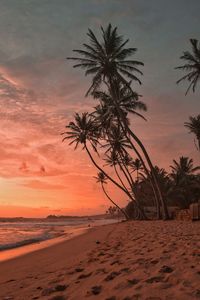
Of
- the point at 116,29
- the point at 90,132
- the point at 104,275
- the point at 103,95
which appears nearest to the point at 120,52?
the point at 116,29

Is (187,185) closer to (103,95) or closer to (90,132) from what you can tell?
(90,132)

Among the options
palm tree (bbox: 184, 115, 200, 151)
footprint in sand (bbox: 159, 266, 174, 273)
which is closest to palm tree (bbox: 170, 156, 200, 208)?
palm tree (bbox: 184, 115, 200, 151)

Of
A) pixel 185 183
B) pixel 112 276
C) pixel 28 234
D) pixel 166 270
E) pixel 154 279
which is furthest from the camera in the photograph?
pixel 185 183

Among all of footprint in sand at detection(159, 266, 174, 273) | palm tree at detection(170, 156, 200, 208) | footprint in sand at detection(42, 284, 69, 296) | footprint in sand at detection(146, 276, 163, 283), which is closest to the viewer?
footprint in sand at detection(146, 276, 163, 283)

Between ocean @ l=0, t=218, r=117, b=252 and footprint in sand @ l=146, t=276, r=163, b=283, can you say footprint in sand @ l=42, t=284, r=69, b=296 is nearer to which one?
footprint in sand @ l=146, t=276, r=163, b=283

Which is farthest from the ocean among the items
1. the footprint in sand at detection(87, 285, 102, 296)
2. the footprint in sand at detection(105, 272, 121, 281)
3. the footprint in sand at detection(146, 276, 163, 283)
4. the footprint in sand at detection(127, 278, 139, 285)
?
the footprint in sand at detection(146, 276, 163, 283)

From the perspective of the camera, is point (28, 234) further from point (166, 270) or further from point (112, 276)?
point (166, 270)

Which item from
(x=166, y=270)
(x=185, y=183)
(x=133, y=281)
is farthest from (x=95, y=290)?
(x=185, y=183)

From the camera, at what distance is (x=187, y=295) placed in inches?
147

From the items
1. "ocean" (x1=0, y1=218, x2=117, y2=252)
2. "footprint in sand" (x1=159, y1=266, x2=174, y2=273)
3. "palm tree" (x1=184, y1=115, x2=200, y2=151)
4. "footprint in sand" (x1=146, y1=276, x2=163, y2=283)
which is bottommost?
"ocean" (x1=0, y1=218, x2=117, y2=252)

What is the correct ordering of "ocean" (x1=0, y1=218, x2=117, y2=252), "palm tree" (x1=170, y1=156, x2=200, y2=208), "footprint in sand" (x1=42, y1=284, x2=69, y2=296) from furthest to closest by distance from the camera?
"palm tree" (x1=170, y1=156, x2=200, y2=208) → "ocean" (x1=0, y1=218, x2=117, y2=252) → "footprint in sand" (x1=42, y1=284, x2=69, y2=296)

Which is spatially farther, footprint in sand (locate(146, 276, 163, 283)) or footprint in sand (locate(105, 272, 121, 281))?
footprint in sand (locate(105, 272, 121, 281))

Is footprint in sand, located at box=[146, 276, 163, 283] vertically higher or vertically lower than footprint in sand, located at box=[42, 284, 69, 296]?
higher

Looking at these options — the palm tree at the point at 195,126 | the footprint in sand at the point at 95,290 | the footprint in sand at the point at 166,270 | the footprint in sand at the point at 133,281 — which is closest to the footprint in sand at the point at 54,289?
the footprint in sand at the point at 95,290
